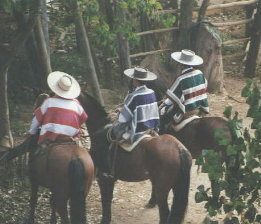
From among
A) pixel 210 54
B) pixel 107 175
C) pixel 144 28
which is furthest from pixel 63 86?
pixel 144 28

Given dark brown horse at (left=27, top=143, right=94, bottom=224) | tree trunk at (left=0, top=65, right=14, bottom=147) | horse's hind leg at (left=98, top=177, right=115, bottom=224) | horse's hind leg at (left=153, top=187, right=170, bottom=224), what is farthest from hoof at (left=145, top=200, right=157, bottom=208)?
tree trunk at (left=0, top=65, right=14, bottom=147)

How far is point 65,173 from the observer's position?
22.9ft

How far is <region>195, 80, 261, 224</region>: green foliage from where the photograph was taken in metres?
3.77

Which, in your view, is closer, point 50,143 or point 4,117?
point 50,143

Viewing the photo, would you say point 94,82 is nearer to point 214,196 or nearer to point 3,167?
point 3,167

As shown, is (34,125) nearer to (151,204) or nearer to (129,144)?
(129,144)

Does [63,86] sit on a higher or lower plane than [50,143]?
higher

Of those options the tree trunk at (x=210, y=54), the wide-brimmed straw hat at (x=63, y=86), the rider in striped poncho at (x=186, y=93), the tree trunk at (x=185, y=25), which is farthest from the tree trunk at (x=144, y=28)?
the wide-brimmed straw hat at (x=63, y=86)

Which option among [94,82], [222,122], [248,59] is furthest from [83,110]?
[248,59]

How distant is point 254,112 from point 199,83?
4.83 metres

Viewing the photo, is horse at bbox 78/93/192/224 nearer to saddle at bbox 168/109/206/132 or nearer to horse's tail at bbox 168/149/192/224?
horse's tail at bbox 168/149/192/224

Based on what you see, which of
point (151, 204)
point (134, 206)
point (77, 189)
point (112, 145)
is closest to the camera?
point (77, 189)

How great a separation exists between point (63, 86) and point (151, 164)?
1.45 m

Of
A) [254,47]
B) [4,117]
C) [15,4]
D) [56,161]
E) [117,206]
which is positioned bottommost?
[117,206]
